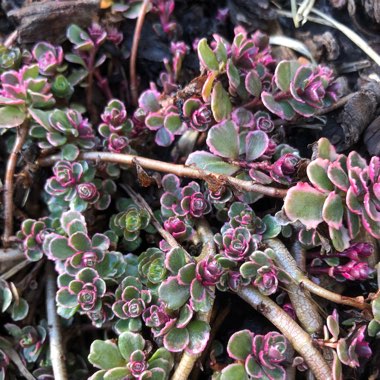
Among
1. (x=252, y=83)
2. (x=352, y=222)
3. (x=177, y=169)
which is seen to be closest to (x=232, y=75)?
(x=252, y=83)

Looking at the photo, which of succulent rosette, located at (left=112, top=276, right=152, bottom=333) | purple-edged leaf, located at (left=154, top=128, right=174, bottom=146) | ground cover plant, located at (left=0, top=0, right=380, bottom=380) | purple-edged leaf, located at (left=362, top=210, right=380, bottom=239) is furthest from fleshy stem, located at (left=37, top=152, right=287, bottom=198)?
succulent rosette, located at (left=112, top=276, right=152, bottom=333)

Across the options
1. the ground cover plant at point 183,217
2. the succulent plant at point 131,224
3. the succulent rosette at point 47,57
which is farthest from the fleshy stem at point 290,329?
the succulent rosette at point 47,57

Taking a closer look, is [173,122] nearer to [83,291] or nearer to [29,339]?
[83,291]

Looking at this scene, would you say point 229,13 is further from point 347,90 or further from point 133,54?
point 347,90

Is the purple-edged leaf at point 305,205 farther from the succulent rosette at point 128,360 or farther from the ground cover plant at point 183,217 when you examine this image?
the succulent rosette at point 128,360

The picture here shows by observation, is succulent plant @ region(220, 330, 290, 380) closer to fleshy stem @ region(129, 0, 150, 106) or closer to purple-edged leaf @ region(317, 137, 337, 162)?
purple-edged leaf @ region(317, 137, 337, 162)
